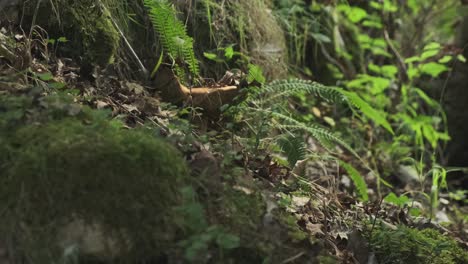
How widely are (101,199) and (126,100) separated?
138 cm

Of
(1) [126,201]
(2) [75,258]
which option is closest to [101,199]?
(1) [126,201]

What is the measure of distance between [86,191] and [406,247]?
A: 1576 mm

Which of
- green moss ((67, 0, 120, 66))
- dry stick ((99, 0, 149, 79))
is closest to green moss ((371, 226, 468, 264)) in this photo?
dry stick ((99, 0, 149, 79))

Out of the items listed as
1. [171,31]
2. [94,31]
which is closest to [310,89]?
[171,31]

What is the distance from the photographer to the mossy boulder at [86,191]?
6.64 ft

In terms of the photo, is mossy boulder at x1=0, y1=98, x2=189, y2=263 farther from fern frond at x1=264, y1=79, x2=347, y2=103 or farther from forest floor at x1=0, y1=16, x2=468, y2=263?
fern frond at x1=264, y1=79, x2=347, y2=103

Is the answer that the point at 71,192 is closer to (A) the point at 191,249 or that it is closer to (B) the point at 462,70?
(A) the point at 191,249

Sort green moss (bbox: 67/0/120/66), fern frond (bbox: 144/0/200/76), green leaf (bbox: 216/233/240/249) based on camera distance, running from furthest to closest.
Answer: green moss (bbox: 67/0/120/66) < fern frond (bbox: 144/0/200/76) < green leaf (bbox: 216/233/240/249)

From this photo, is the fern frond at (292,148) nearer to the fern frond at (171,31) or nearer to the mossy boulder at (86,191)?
the fern frond at (171,31)

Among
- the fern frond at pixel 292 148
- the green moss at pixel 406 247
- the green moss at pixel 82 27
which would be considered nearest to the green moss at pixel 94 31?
the green moss at pixel 82 27

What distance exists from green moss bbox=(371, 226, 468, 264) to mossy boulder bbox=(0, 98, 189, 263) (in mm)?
1112

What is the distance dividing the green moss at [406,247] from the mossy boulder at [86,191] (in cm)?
111

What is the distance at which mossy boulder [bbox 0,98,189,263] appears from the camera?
203 cm

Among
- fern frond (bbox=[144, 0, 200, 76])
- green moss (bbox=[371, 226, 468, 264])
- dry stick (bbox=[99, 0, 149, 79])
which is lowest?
green moss (bbox=[371, 226, 468, 264])
